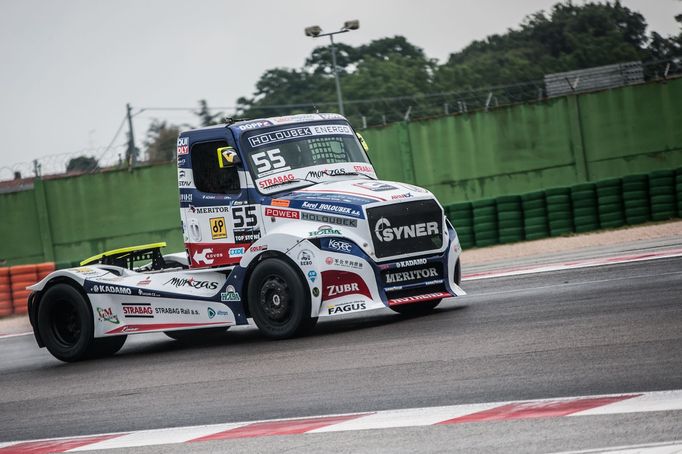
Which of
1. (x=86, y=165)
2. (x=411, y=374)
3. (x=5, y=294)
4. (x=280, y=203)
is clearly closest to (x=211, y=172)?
(x=280, y=203)

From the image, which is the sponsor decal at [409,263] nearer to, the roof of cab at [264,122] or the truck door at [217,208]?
the truck door at [217,208]

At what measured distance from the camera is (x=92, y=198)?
115 ft

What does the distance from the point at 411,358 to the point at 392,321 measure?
10.4 ft

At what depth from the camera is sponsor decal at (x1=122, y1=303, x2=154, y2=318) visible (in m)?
12.7

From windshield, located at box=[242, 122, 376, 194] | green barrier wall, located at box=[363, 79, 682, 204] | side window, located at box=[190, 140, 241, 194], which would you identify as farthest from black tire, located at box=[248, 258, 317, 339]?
green barrier wall, located at box=[363, 79, 682, 204]

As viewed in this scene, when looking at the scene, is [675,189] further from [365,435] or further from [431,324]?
[365,435]

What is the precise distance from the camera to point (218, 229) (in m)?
12.6

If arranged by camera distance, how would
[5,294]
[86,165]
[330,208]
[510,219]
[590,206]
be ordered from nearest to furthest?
[330,208], [5,294], [590,206], [510,219], [86,165]

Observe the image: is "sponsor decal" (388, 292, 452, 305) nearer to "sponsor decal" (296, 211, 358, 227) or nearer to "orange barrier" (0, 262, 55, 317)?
"sponsor decal" (296, 211, 358, 227)

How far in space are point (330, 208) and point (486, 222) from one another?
13797 mm

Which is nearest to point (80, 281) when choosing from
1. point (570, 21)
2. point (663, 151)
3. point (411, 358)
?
point (411, 358)

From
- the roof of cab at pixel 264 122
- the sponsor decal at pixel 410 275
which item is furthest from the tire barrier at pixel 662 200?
the sponsor decal at pixel 410 275

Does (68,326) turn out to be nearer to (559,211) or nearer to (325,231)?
(325,231)

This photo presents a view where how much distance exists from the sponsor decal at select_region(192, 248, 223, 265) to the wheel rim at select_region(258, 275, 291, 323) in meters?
1.05
